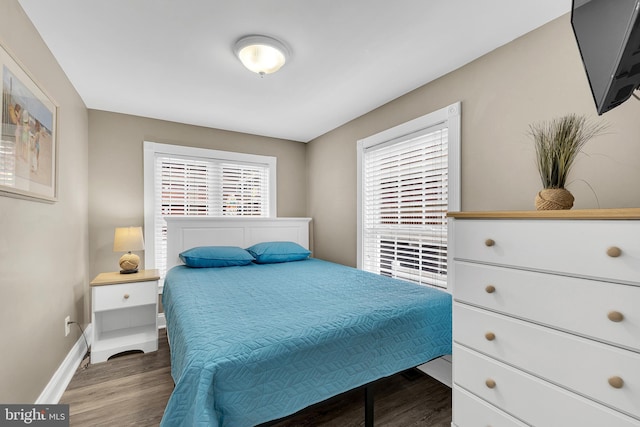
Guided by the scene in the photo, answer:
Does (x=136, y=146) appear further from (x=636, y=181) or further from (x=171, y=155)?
(x=636, y=181)

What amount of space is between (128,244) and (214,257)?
0.80 meters

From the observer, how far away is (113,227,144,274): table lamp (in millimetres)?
2777

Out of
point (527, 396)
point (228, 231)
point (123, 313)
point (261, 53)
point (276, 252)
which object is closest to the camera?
point (527, 396)

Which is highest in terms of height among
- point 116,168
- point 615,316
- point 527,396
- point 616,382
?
point 116,168

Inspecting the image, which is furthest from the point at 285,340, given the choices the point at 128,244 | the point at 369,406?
the point at 128,244

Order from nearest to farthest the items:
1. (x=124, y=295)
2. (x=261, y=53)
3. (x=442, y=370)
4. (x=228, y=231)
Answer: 1. (x=261, y=53)
2. (x=442, y=370)
3. (x=124, y=295)
4. (x=228, y=231)

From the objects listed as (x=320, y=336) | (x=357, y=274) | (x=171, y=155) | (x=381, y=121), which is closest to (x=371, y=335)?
(x=320, y=336)

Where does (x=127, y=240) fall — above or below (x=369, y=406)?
above

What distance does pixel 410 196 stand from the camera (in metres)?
2.63

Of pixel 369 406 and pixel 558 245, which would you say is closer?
pixel 558 245

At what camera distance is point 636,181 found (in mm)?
1403

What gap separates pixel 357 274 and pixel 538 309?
62.0 inches

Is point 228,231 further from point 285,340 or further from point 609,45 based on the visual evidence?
point 609,45

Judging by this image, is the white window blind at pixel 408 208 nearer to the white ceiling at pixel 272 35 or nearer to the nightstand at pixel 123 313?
the white ceiling at pixel 272 35
